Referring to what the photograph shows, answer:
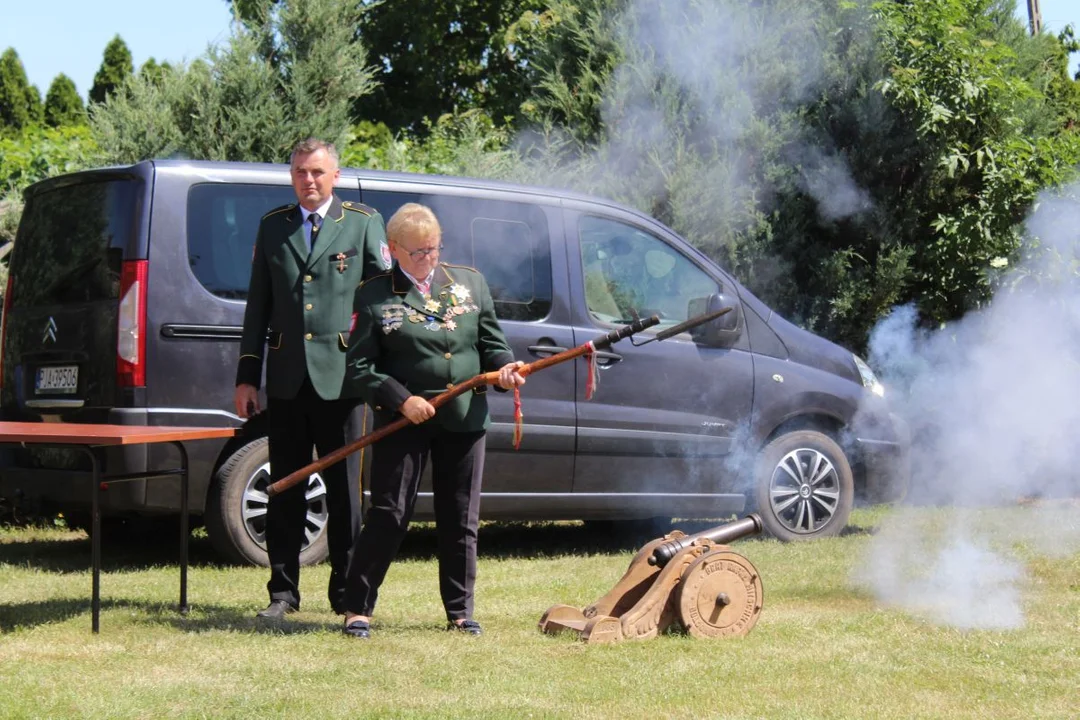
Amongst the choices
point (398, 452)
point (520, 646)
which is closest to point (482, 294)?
point (398, 452)

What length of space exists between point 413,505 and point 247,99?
19.3 feet

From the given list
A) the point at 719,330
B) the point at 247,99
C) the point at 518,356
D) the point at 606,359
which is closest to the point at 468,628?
the point at 518,356

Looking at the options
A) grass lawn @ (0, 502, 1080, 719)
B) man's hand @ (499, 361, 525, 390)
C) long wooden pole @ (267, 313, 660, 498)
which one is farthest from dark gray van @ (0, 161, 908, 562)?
man's hand @ (499, 361, 525, 390)

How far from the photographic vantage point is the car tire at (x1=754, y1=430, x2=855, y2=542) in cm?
840

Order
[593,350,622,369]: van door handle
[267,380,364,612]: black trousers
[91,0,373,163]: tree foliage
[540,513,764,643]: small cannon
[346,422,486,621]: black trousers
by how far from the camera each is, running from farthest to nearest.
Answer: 1. [91,0,373,163]: tree foliage
2. [593,350,622,369]: van door handle
3. [267,380,364,612]: black trousers
4. [346,422,486,621]: black trousers
5. [540,513,764,643]: small cannon

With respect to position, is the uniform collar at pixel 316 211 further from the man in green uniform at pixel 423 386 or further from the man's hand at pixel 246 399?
the man's hand at pixel 246 399

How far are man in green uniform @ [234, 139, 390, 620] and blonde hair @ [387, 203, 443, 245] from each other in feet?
1.66

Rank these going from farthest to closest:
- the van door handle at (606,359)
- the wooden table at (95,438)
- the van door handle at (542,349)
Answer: the van door handle at (606,359) < the van door handle at (542,349) < the wooden table at (95,438)

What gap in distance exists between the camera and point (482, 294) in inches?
222

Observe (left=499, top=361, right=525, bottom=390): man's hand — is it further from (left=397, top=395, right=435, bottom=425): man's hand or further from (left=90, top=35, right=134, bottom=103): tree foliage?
(left=90, top=35, right=134, bottom=103): tree foliage

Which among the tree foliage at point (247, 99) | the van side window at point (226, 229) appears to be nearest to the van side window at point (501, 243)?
the van side window at point (226, 229)

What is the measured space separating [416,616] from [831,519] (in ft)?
11.1

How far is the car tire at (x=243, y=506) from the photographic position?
722 centimetres

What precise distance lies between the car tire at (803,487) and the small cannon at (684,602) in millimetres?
2821
